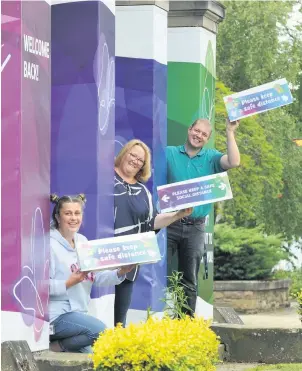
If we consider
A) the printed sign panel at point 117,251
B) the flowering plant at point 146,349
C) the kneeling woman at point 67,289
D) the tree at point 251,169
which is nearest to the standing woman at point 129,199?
the kneeling woman at point 67,289

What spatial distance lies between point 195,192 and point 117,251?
102 inches

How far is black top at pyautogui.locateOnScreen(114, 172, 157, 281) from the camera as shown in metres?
11.3

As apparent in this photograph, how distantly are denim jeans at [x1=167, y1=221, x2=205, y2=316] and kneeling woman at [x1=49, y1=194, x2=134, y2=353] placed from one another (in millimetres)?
3112

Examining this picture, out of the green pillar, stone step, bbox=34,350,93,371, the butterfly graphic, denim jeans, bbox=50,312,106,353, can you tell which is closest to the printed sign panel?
the butterfly graphic

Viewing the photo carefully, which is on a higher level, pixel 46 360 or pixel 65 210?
pixel 65 210

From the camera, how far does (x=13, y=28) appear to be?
8820 millimetres

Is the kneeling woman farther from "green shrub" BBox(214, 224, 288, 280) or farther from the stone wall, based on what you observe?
"green shrub" BBox(214, 224, 288, 280)

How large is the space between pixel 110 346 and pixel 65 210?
2489mm

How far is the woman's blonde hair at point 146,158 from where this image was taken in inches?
441

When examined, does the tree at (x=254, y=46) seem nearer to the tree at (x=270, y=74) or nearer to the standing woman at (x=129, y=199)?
the tree at (x=270, y=74)

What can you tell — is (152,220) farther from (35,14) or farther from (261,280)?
(261,280)

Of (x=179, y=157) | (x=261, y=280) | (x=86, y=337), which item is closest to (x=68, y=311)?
(x=86, y=337)

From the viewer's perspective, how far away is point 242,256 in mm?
24234

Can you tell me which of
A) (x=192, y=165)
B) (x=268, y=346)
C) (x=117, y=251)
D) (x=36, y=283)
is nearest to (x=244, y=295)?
(x=192, y=165)
